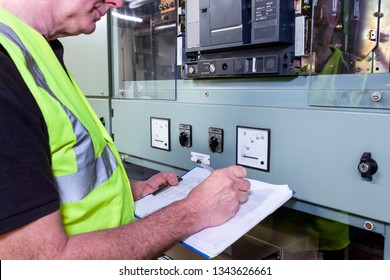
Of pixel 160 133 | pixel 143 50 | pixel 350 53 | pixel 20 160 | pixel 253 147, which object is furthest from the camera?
pixel 143 50

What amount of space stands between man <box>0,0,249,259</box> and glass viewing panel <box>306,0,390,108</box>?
32 centimetres

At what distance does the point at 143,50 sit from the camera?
4.90 feet

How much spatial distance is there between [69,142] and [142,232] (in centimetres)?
23

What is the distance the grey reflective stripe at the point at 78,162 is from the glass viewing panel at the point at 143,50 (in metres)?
0.64

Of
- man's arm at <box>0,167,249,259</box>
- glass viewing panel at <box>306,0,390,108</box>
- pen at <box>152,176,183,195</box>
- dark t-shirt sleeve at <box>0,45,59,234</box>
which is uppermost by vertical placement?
glass viewing panel at <box>306,0,390,108</box>

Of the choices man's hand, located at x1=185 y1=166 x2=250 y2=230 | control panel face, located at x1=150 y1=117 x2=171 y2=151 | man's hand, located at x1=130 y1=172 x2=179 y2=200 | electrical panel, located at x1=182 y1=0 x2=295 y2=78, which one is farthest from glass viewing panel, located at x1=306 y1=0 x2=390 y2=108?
control panel face, located at x1=150 y1=117 x2=171 y2=151

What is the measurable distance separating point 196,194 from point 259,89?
40 cm

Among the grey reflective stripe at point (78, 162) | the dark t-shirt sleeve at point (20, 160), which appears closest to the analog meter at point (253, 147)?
the grey reflective stripe at point (78, 162)

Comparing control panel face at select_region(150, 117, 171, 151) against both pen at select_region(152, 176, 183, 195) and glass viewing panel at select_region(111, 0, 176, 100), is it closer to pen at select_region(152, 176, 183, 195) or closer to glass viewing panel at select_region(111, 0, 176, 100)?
glass viewing panel at select_region(111, 0, 176, 100)

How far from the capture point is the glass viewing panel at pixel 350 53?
0.82 metres

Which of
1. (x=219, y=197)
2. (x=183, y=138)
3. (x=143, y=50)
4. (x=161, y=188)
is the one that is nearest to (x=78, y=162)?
(x=219, y=197)

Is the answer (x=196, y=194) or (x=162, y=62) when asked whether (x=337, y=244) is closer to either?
(x=196, y=194)

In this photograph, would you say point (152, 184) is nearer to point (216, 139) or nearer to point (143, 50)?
point (216, 139)

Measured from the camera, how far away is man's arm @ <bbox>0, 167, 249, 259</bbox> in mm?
532
